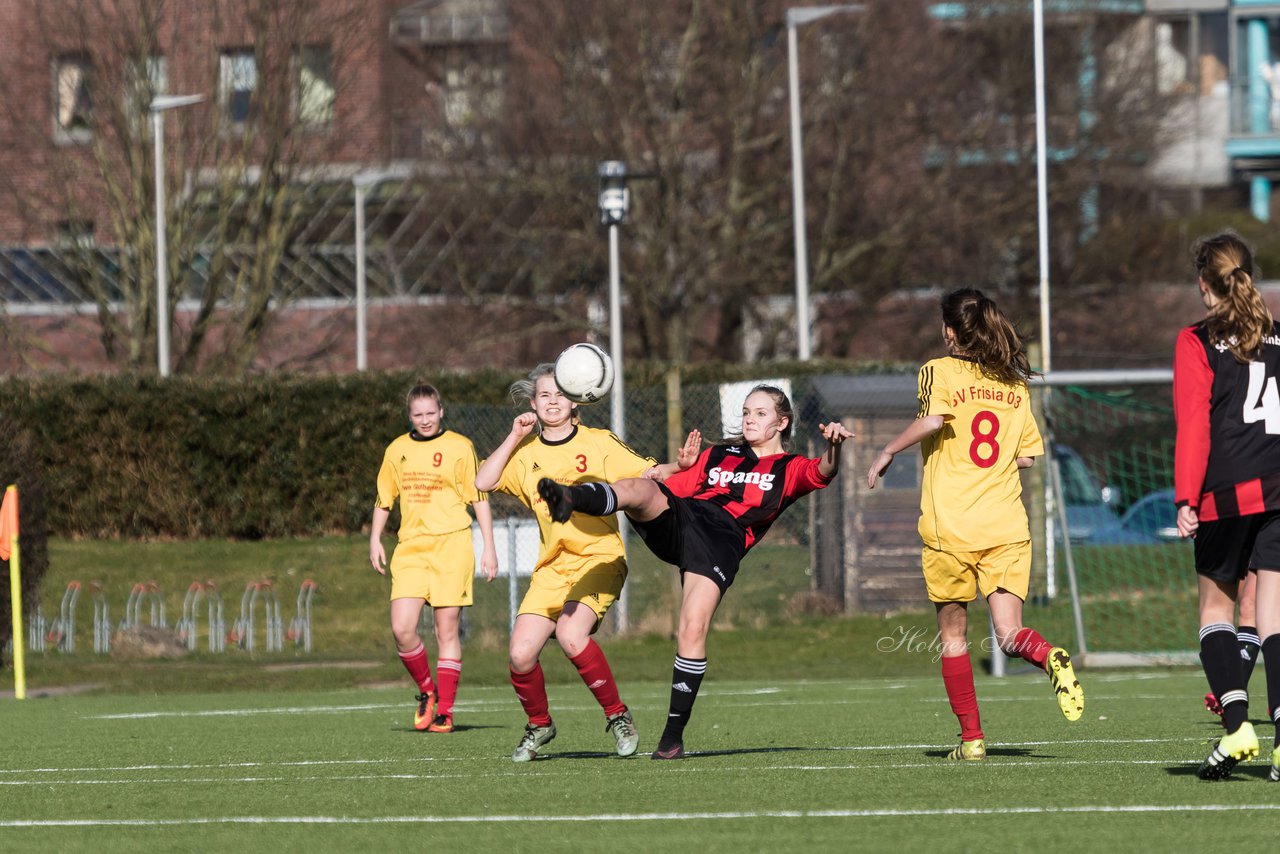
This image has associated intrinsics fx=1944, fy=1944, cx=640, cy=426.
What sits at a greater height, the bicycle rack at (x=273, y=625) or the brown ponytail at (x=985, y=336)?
the brown ponytail at (x=985, y=336)

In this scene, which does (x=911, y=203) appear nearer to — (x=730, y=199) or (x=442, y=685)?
(x=730, y=199)

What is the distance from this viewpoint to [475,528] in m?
20.1

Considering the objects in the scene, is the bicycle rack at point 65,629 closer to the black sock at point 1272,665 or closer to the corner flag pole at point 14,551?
the corner flag pole at point 14,551

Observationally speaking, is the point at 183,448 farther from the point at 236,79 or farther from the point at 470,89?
the point at 470,89

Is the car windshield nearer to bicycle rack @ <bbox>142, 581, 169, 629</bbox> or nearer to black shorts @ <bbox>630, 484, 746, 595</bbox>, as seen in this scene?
bicycle rack @ <bbox>142, 581, 169, 629</bbox>

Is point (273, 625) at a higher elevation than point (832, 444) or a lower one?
lower

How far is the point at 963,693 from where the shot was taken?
8.69m

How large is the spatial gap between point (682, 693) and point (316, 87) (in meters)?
26.1

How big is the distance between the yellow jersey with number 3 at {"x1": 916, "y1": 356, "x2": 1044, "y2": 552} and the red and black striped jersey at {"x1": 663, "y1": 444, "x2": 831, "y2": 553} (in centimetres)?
64

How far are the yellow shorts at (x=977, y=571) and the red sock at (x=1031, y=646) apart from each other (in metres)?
0.18

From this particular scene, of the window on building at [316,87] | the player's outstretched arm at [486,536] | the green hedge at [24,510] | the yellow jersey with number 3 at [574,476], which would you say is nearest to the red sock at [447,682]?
the player's outstretched arm at [486,536]

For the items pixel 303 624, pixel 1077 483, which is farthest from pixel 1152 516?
pixel 303 624

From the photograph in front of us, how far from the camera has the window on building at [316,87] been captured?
108 ft

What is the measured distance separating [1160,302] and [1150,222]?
5.19 feet
